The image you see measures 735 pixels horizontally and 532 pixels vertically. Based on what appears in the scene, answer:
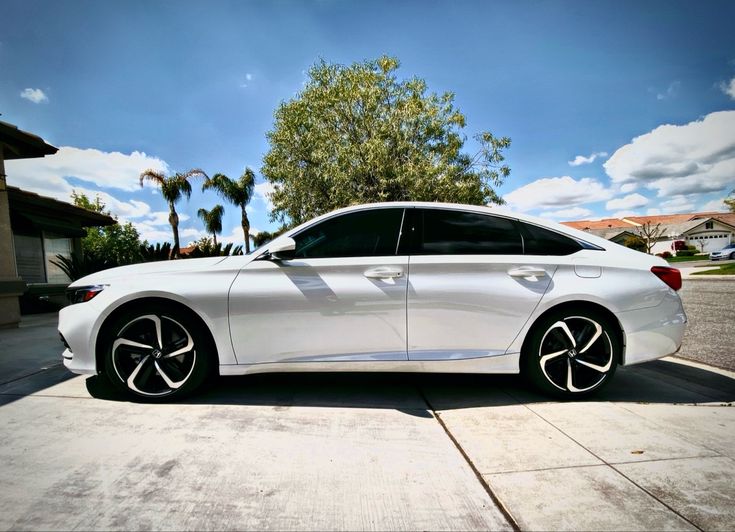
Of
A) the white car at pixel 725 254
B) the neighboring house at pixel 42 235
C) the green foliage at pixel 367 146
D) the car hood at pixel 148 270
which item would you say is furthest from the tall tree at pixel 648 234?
the car hood at pixel 148 270

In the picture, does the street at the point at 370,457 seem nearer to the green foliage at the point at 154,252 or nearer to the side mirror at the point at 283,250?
the side mirror at the point at 283,250

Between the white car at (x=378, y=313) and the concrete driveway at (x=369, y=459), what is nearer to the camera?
the concrete driveway at (x=369, y=459)

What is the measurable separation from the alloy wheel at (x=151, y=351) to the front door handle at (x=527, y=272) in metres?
2.43

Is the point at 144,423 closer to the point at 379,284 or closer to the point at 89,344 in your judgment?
the point at 89,344

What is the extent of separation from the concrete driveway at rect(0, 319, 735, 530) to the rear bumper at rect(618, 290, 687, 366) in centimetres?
39

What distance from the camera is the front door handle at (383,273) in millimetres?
2734

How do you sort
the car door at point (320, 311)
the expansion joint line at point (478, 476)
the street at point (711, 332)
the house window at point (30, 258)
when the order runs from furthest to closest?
1. the house window at point (30, 258)
2. the street at point (711, 332)
3. the car door at point (320, 311)
4. the expansion joint line at point (478, 476)

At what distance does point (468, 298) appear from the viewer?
275cm

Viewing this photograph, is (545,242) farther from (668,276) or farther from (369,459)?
(369,459)

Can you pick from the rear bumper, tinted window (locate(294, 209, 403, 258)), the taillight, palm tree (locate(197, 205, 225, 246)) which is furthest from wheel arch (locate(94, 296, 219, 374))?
palm tree (locate(197, 205, 225, 246))

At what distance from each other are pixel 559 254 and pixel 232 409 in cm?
270

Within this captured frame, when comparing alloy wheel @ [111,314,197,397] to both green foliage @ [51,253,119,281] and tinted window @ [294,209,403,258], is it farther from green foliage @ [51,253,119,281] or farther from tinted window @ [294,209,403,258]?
green foliage @ [51,253,119,281]

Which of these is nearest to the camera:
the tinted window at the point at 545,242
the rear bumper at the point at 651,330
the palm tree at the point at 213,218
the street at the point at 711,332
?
the rear bumper at the point at 651,330

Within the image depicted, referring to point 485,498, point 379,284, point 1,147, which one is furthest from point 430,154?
point 485,498
